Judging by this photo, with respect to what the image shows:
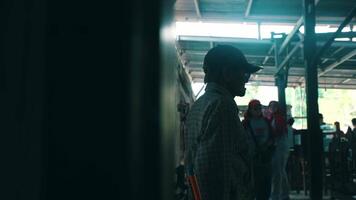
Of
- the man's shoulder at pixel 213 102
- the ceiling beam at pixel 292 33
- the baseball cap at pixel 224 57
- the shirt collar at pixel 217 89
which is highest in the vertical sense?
the ceiling beam at pixel 292 33

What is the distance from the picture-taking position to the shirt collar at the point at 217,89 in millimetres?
2229

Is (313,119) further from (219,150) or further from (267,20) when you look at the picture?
(219,150)

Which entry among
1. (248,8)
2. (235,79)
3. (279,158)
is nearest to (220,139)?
(235,79)

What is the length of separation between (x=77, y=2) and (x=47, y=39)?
54 mm

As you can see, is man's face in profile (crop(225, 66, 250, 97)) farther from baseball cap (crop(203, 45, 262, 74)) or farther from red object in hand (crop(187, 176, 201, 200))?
red object in hand (crop(187, 176, 201, 200))

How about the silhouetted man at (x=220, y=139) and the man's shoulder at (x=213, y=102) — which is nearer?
the silhouetted man at (x=220, y=139)

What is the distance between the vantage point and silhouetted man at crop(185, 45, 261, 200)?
1989 mm

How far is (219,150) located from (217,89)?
0.36m

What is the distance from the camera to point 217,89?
88.2 inches

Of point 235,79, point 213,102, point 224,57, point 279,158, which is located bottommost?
point 279,158

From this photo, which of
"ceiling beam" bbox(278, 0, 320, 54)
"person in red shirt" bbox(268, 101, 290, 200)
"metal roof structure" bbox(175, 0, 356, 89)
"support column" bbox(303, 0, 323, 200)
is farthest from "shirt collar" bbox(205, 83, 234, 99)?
"person in red shirt" bbox(268, 101, 290, 200)

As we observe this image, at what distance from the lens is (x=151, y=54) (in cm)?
50

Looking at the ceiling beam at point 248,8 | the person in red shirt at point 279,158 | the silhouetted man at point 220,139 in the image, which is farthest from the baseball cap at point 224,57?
the person in red shirt at point 279,158

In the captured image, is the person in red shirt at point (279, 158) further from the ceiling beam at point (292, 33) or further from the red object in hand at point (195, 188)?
the red object in hand at point (195, 188)
